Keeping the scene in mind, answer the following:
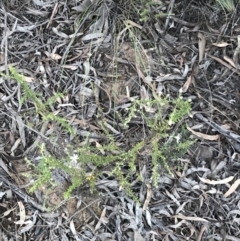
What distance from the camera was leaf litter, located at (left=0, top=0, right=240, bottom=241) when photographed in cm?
167

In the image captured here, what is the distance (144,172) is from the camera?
1.68 metres

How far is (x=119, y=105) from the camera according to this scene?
1.72 m

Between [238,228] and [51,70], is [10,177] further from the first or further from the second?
[238,228]

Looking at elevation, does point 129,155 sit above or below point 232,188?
above

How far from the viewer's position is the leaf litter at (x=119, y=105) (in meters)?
1.67

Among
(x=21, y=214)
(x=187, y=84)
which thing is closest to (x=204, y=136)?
(x=187, y=84)

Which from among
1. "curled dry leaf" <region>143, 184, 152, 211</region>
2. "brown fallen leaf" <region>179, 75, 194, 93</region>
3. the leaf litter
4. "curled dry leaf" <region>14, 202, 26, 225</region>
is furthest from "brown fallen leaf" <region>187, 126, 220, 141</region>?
"curled dry leaf" <region>14, 202, 26, 225</region>

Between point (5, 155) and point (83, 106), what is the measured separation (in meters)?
0.32

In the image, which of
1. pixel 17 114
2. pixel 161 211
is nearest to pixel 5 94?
pixel 17 114

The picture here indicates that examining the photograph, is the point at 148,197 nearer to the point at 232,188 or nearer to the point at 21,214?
the point at 232,188

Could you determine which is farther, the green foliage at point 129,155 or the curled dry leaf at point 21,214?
the curled dry leaf at point 21,214

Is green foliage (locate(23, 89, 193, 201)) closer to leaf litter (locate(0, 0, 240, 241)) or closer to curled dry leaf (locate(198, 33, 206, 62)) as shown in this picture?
leaf litter (locate(0, 0, 240, 241))

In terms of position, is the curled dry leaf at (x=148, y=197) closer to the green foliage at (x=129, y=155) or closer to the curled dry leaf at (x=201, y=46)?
the green foliage at (x=129, y=155)

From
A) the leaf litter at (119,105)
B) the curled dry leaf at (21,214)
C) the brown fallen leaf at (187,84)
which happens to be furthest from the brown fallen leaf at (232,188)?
the curled dry leaf at (21,214)
